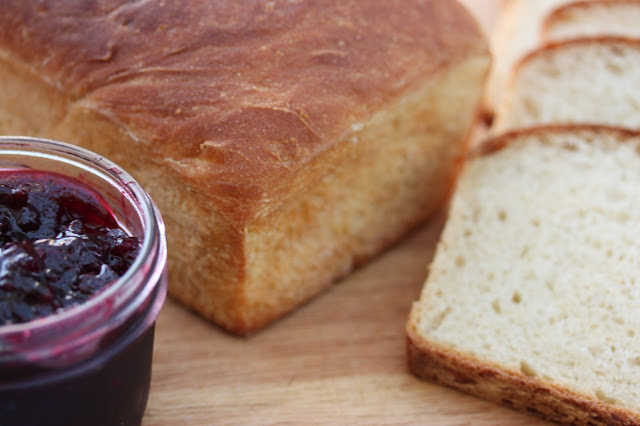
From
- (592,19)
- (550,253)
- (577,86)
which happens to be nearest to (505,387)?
(550,253)

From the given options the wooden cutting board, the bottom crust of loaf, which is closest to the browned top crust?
the wooden cutting board

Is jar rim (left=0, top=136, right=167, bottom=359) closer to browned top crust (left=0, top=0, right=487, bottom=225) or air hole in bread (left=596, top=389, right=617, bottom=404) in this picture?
browned top crust (left=0, top=0, right=487, bottom=225)

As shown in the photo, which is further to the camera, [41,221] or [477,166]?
[477,166]

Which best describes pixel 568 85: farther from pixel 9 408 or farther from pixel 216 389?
pixel 9 408

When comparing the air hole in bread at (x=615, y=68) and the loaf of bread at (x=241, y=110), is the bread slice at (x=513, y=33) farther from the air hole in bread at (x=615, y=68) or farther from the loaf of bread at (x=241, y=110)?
the loaf of bread at (x=241, y=110)

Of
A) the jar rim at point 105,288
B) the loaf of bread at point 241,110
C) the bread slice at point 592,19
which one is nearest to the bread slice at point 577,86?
the bread slice at point 592,19

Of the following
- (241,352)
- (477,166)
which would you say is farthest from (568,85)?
(241,352)

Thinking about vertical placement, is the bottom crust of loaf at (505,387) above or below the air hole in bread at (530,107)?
below
